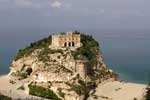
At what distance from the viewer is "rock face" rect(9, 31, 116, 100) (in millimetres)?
69812

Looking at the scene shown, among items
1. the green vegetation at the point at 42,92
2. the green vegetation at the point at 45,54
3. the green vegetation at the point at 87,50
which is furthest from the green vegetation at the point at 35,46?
the green vegetation at the point at 42,92

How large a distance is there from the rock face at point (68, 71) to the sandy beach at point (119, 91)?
4.22 ft

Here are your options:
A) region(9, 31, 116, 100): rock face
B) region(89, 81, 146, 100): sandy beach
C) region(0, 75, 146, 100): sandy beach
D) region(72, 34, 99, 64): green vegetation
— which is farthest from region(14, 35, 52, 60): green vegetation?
region(89, 81, 146, 100): sandy beach

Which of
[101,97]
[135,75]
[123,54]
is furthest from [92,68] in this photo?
[123,54]

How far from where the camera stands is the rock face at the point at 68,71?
229 ft

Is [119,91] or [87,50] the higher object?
[87,50]

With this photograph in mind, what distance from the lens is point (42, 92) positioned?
70312mm

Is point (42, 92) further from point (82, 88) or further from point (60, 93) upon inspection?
point (82, 88)

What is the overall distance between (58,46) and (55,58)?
11.0 feet

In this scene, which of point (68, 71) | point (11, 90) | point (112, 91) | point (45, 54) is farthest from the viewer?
point (45, 54)

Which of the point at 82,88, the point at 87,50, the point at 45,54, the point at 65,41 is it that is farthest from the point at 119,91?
the point at 45,54

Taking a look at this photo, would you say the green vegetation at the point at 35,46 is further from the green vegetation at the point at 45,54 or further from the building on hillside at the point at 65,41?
the green vegetation at the point at 45,54

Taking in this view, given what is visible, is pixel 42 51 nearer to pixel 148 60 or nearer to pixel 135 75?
pixel 135 75

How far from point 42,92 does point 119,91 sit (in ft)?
31.4
